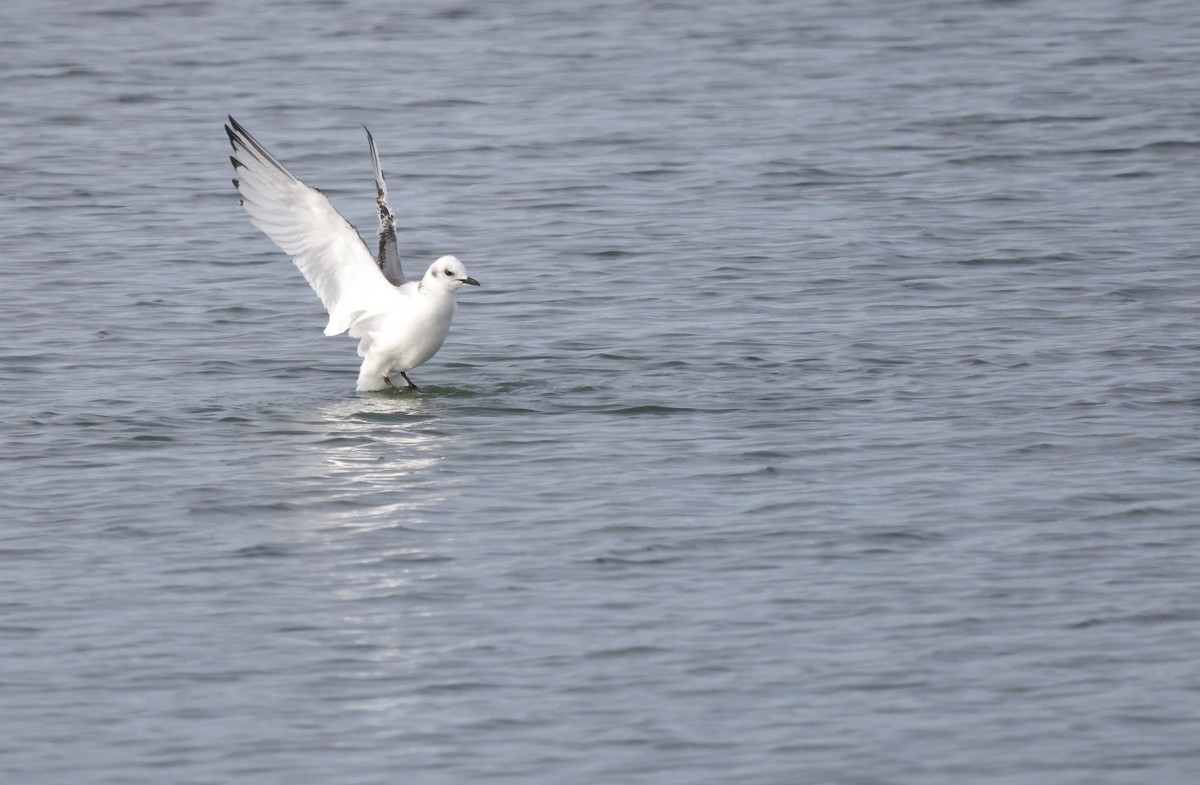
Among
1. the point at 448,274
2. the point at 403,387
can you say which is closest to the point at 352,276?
the point at 448,274

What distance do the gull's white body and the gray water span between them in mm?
358

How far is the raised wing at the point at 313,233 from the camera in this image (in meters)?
11.9

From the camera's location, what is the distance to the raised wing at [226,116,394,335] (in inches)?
468

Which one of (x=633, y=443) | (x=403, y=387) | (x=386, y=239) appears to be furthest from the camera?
(x=386, y=239)

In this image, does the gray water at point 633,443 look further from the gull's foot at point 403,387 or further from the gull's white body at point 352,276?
the gull's white body at point 352,276

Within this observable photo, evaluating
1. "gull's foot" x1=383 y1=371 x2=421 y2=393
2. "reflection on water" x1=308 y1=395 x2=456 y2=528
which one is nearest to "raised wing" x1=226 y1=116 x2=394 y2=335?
"gull's foot" x1=383 y1=371 x2=421 y2=393

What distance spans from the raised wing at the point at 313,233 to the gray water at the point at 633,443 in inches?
25.2

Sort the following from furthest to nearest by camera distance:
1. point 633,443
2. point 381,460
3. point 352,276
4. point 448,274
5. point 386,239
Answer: point 386,239 < point 352,276 < point 448,274 < point 633,443 < point 381,460

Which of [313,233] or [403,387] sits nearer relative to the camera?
[313,233]

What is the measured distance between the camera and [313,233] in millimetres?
12141

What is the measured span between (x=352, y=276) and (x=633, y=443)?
228cm

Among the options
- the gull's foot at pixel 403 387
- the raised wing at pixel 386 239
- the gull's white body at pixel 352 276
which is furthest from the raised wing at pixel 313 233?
the gull's foot at pixel 403 387

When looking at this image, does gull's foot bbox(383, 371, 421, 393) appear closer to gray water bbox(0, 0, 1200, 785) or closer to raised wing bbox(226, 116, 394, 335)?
gray water bbox(0, 0, 1200, 785)

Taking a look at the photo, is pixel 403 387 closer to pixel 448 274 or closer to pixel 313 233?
pixel 448 274
